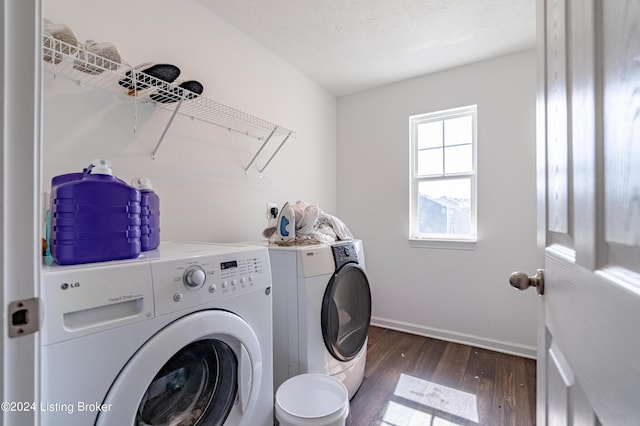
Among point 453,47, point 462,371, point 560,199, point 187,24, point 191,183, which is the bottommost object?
point 462,371

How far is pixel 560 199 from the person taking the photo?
594 millimetres

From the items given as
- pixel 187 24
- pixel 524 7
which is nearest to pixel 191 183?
pixel 187 24

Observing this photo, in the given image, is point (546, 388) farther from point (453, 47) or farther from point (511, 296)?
point (453, 47)

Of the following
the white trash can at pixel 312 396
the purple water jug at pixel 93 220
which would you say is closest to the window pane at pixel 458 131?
the white trash can at pixel 312 396

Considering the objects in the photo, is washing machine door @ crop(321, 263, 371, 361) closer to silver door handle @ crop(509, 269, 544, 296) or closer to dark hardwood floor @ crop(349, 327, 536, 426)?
dark hardwood floor @ crop(349, 327, 536, 426)

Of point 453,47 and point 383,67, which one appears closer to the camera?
point 453,47

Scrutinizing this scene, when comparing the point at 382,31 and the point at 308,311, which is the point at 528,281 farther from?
the point at 382,31

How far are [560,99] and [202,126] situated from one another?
1.67m

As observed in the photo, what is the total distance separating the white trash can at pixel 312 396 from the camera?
118 cm

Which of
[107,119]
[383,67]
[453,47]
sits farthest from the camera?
[383,67]

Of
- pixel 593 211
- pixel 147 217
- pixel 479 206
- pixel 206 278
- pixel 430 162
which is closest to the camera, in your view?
pixel 593 211

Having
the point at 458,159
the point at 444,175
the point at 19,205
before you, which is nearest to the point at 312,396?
the point at 19,205

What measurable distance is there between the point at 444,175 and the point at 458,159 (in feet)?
0.59

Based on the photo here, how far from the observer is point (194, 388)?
95 centimetres
